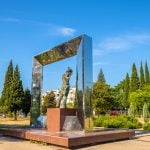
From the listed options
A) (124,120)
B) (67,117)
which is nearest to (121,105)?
(124,120)

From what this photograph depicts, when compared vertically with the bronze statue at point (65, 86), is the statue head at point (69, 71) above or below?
above

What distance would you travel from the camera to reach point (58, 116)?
15.5 m

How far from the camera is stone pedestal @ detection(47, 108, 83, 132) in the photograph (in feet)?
50.8

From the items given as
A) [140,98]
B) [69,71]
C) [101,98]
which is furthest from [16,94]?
[69,71]

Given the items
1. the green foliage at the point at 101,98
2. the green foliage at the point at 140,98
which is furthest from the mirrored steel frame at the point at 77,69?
the green foliage at the point at 140,98

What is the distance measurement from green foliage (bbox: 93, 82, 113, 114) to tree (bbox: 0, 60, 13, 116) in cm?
1306

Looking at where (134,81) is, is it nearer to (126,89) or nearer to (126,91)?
(126,89)

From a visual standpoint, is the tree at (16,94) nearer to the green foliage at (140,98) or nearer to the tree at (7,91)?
the tree at (7,91)

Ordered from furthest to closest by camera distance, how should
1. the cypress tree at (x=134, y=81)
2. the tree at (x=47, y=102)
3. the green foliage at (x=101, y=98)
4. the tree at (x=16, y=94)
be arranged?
the cypress tree at (x=134, y=81), the tree at (x=16, y=94), the green foliage at (x=101, y=98), the tree at (x=47, y=102)

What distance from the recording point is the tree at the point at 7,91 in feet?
165

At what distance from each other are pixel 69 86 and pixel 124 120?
8313mm

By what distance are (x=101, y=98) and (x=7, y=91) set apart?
1471cm

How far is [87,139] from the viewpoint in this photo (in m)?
12.5

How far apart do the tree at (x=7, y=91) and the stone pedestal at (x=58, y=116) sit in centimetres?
3480
